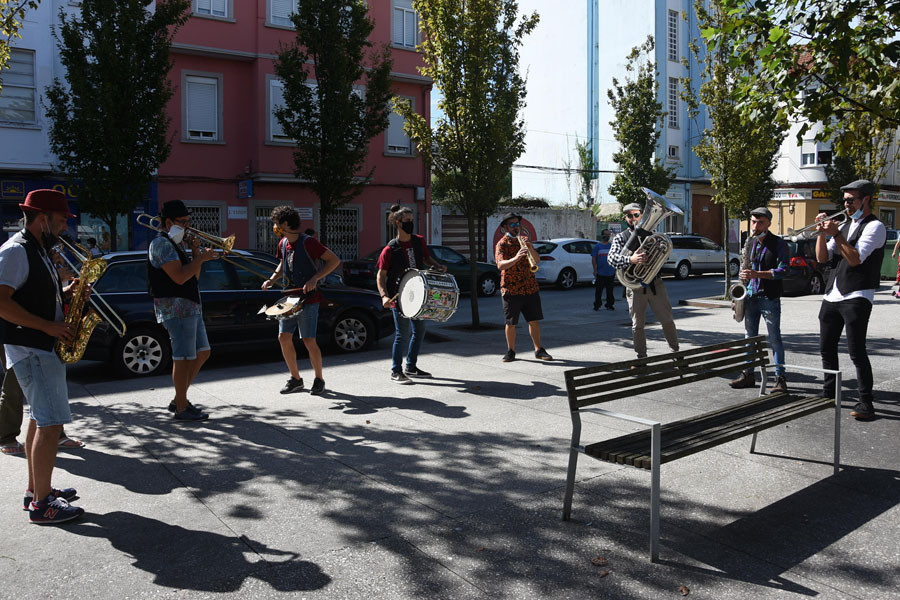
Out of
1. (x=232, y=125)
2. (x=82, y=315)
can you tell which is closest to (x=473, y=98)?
(x=82, y=315)

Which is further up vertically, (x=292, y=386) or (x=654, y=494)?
(x=654, y=494)

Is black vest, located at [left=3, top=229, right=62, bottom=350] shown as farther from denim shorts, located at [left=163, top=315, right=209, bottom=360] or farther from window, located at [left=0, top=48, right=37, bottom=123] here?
window, located at [left=0, top=48, right=37, bottom=123]

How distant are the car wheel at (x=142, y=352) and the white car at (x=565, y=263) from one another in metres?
15.6

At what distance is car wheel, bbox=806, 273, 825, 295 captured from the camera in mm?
20016

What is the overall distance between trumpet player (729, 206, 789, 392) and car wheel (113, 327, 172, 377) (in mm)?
6633

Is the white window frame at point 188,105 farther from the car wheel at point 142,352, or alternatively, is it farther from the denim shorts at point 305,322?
the denim shorts at point 305,322

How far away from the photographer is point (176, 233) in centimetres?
662

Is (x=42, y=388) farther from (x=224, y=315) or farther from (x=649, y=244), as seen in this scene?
(x=649, y=244)

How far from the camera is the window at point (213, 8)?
21.6m

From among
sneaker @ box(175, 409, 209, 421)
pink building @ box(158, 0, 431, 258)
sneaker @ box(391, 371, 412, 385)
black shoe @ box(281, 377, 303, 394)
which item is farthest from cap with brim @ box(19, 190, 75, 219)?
pink building @ box(158, 0, 431, 258)

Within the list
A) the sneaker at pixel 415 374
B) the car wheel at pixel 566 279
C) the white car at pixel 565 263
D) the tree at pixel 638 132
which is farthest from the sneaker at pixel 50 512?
the tree at pixel 638 132

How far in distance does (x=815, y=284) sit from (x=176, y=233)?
18.0 meters

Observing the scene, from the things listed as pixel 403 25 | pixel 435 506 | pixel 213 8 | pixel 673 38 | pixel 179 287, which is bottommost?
pixel 435 506

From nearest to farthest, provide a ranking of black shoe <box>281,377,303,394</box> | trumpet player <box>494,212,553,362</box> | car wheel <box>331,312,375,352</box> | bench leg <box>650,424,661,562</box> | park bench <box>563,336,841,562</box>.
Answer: bench leg <box>650,424,661,562</box> → park bench <box>563,336,841,562</box> → black shoe <box>281,377,303,394</box> → trumpet player <box>494,212,553,362</box> → car wheel <box>331,312,375,352</box>
